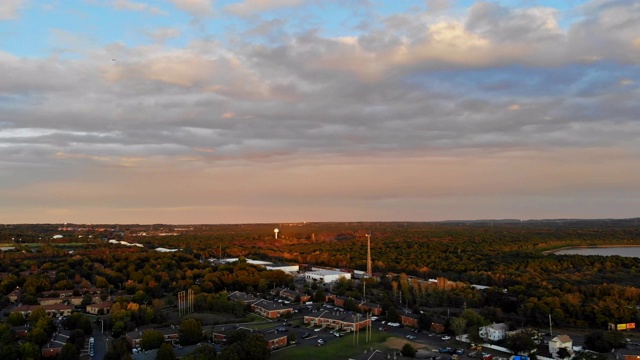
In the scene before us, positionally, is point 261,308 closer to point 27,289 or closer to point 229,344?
point 229,344

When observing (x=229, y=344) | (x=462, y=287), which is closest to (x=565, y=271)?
(x=462, y=287)

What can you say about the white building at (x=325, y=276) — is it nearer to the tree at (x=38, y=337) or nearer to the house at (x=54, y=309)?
the house at (x=54, y=309)

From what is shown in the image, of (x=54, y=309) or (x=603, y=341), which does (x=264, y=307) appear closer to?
(x=54, y=309)

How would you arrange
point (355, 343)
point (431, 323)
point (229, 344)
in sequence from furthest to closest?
point (431, 323)
point (355, 343)
point (229, 344)

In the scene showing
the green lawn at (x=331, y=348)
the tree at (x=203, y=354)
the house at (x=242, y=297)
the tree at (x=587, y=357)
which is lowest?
the green lawn at (x=331, y=348)

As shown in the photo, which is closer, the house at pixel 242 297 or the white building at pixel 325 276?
the house at pixel 242 297

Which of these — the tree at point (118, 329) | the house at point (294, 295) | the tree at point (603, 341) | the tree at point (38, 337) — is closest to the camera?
the tree at point (603, 341)

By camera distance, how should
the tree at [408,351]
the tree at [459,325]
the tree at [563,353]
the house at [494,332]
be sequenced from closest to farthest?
the tree at [563,353] < the tree at [408,351] < the house at [494,332] < the tree at [459,325]

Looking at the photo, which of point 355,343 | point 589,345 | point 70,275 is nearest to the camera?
point 589,345

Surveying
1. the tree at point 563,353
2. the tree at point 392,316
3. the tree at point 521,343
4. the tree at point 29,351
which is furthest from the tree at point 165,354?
the tree at point 563,353
